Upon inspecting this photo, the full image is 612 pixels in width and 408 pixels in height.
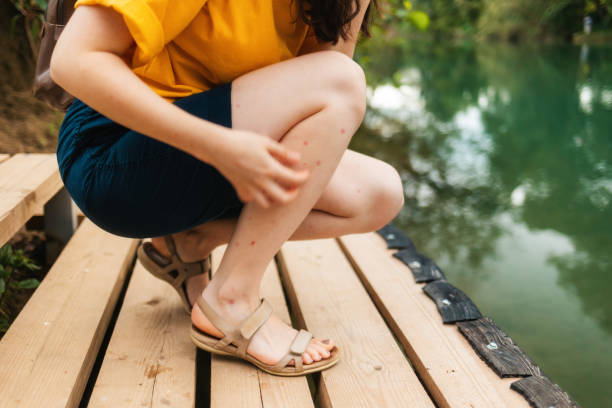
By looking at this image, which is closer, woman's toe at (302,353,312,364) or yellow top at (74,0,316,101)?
yellow top at (74,0,316,101)

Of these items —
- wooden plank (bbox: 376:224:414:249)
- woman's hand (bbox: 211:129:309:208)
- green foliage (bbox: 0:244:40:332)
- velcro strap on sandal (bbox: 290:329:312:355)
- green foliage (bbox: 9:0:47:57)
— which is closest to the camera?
woman's hand (bbox: 211:129:309:208)

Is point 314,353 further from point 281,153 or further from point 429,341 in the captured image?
point 281,153

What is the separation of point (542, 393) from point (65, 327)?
866mm

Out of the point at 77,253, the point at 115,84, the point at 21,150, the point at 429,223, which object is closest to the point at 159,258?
the point at 77,253

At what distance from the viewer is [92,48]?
842 mm

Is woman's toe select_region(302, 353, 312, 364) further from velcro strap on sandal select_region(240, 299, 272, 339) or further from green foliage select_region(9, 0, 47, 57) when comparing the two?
green foliage select_region(9, 0, 47, 57)

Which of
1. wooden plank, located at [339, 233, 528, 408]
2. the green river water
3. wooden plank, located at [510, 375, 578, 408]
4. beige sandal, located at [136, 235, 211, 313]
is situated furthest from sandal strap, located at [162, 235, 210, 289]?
the green river water

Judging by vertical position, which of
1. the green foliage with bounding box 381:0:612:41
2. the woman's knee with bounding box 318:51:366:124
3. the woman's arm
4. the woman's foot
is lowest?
the woman's foot

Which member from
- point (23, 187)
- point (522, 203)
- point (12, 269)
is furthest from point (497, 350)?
point (522, 203)

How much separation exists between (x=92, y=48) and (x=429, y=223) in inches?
90.8

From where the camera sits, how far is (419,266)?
1.58 m

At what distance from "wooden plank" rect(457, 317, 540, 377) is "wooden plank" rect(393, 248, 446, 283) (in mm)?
235

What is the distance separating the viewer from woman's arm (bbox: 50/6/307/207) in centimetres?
81

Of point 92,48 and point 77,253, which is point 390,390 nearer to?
point 92,48
